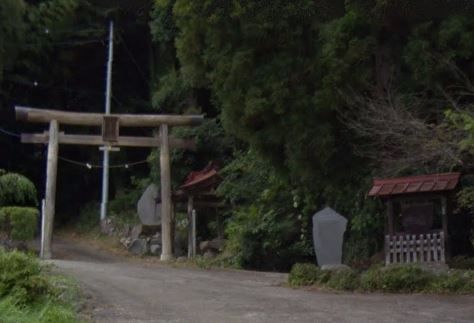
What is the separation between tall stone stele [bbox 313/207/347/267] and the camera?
16.6 meters

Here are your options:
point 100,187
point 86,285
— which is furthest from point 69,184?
point 86,285

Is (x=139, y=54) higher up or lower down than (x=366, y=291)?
higher up

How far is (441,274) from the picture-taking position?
13398 millimetres

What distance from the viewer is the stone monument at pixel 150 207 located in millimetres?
27031

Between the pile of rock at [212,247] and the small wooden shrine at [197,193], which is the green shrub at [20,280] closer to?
the pile of rock at [212,247]

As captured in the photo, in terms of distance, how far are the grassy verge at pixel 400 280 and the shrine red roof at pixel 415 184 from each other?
1681 millimetres

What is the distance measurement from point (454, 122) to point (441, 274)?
312 cm

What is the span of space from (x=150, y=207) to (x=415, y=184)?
1382 cm

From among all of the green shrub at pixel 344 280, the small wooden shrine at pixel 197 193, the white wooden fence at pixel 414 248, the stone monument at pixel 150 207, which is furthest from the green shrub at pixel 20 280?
the stone monument at pixel 150 207

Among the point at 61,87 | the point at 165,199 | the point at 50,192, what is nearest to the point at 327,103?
the point at 165,199

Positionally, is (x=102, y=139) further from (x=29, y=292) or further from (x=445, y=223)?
(x=29, y=292)

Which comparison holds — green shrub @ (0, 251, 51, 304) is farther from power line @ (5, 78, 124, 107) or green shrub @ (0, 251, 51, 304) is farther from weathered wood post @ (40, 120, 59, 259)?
power line @ (5, 78, 124, 107)

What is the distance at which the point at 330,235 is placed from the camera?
1669 centimetres

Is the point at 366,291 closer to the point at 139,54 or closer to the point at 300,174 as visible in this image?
the point at 300,174
